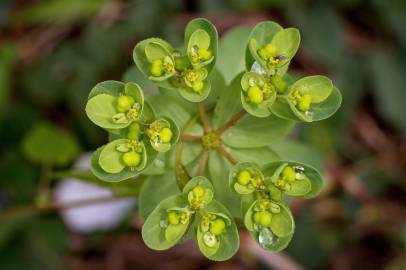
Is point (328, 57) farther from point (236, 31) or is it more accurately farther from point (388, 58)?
point (236, 31)

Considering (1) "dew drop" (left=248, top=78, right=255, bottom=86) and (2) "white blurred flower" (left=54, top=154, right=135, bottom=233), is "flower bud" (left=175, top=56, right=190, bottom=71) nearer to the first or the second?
(1) "dew drop" (left=248, top=78, right=255, bottom=86)

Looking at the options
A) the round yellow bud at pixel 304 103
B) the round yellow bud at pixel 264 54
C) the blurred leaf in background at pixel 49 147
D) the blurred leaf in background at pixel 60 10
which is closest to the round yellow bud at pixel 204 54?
the round yellow bud at pixel 264 54

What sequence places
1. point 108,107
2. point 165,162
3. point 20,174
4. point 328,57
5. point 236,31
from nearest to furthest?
point 108,107 → point 165,162 → point 236,31 → point 20,174 → point 328,57

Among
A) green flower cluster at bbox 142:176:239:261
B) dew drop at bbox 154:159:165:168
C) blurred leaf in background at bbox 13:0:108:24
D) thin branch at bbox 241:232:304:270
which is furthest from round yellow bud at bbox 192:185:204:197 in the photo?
blurred leaf in background at bbox 13:0:108:24

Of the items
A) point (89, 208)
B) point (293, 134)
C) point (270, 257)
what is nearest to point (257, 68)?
point (293, 134)

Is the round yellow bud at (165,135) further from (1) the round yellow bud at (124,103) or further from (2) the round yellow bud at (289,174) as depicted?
(2) the round yellow bud at (289,174)

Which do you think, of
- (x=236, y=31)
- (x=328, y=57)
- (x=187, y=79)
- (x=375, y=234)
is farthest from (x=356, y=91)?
(x=187, y=79)

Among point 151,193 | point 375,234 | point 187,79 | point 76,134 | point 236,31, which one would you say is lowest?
point 375,234

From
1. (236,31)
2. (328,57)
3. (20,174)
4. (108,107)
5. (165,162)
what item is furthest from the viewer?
(328,57)
